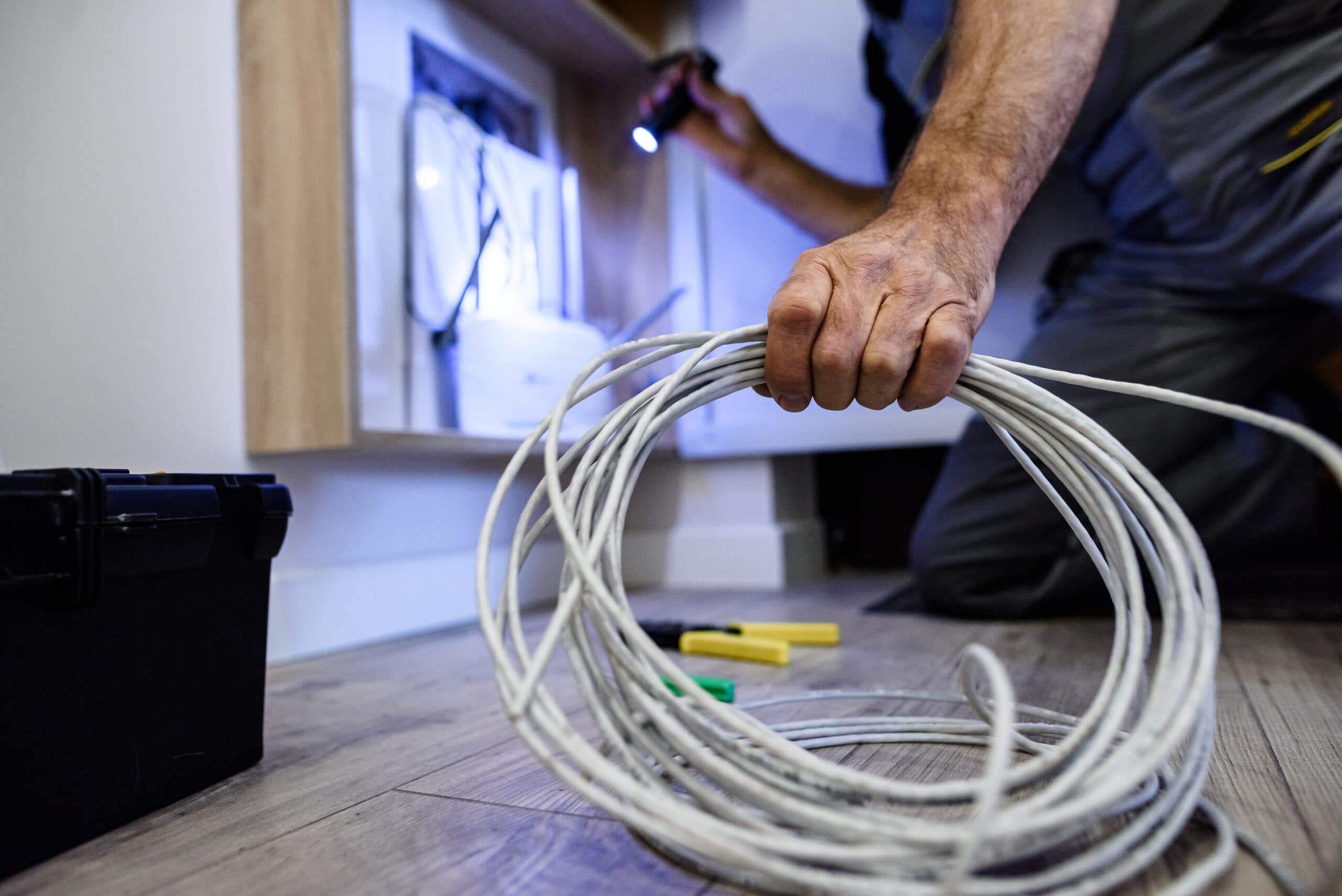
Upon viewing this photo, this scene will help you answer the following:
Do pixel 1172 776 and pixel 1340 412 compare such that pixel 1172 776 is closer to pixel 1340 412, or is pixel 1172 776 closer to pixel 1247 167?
pixel 1247 167

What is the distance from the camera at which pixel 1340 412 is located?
1.37m

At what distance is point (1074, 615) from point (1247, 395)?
0.45 m

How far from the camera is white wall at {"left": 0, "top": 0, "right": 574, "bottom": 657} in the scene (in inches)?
28.7

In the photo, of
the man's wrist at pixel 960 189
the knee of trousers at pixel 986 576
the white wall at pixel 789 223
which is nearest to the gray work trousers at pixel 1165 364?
the knee of trousers at pixel 986 576

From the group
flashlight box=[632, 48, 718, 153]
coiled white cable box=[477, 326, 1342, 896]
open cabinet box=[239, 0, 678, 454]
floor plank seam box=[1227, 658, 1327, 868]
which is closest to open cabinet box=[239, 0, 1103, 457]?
open cabinet box=[239, 0, 678, 454]

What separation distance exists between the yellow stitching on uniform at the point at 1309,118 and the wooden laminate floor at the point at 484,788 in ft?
1.89

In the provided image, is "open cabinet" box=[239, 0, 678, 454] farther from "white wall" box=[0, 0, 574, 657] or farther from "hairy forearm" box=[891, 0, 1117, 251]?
"hairy forearm" box=[891, 0, 1117, 251]

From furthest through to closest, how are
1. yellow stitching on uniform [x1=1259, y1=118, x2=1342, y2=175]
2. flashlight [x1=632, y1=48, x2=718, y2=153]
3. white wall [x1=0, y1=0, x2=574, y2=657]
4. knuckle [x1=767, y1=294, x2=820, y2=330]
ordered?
flashlight [x1=632, y1=48, x2=718, y2=153]
yellow stitching on uniform [x1=1259, y1=118, x2=1342, y2=175]
white wall [x1=0, y1=0, x2=574, y2=657]
knuckle [x1=767, y1=294, x2=820, y2=330]

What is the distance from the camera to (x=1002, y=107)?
675 mm

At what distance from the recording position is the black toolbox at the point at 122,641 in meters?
0.42

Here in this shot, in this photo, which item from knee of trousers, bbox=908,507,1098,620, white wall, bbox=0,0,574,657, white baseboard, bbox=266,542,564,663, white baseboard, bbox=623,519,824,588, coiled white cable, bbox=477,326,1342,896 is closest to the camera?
coiled white cable, bbox=477,326,1342,896

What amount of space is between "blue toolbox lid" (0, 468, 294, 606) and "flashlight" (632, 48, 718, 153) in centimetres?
117

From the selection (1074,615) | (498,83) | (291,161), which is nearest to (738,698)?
(1074,615)

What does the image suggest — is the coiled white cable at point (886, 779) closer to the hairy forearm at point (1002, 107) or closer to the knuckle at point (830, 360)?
the knuckle at point (830, 360)
